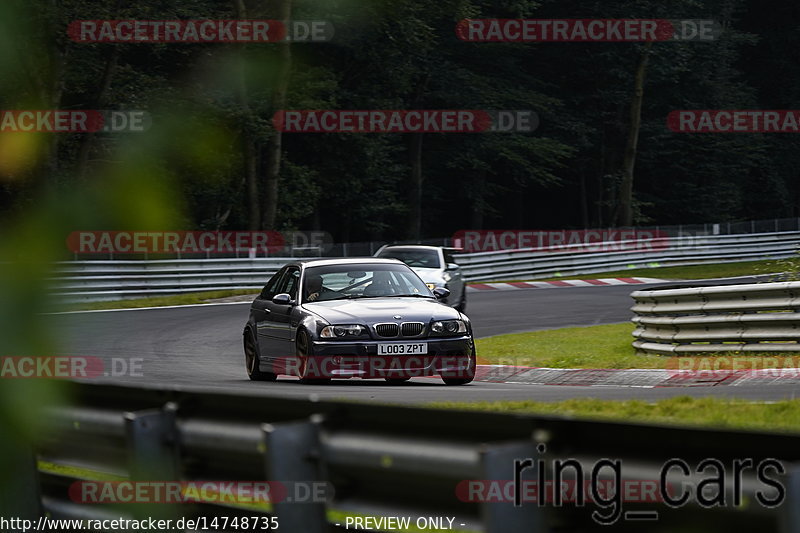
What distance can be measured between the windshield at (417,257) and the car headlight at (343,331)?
11.8m

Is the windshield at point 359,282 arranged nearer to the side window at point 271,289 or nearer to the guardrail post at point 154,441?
the side window at point 271,289

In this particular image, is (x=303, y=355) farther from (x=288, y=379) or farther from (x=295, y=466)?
(x=295, y=466)

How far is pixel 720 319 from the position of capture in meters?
15.7

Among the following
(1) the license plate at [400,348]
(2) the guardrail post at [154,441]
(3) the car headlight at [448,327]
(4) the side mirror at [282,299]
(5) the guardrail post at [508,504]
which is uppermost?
(4) the side mirror at [282,299]

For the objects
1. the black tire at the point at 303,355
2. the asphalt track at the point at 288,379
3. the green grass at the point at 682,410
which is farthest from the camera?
the black tire at the point at 303,355

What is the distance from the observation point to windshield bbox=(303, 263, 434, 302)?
1470 centimetres

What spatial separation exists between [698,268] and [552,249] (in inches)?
272

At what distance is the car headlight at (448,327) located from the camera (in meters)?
13.6

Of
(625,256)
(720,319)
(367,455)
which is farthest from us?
(625,256)

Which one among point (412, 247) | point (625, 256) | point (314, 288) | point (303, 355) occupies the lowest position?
point (303, 355)

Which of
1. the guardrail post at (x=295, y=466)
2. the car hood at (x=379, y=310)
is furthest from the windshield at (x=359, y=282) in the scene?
the guardrail post at (x=295, y=466)

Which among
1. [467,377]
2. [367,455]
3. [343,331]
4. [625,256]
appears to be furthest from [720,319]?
[625,256]

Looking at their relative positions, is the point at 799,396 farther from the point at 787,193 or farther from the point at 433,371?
the point at 787,193

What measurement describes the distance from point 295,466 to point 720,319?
12747mm
